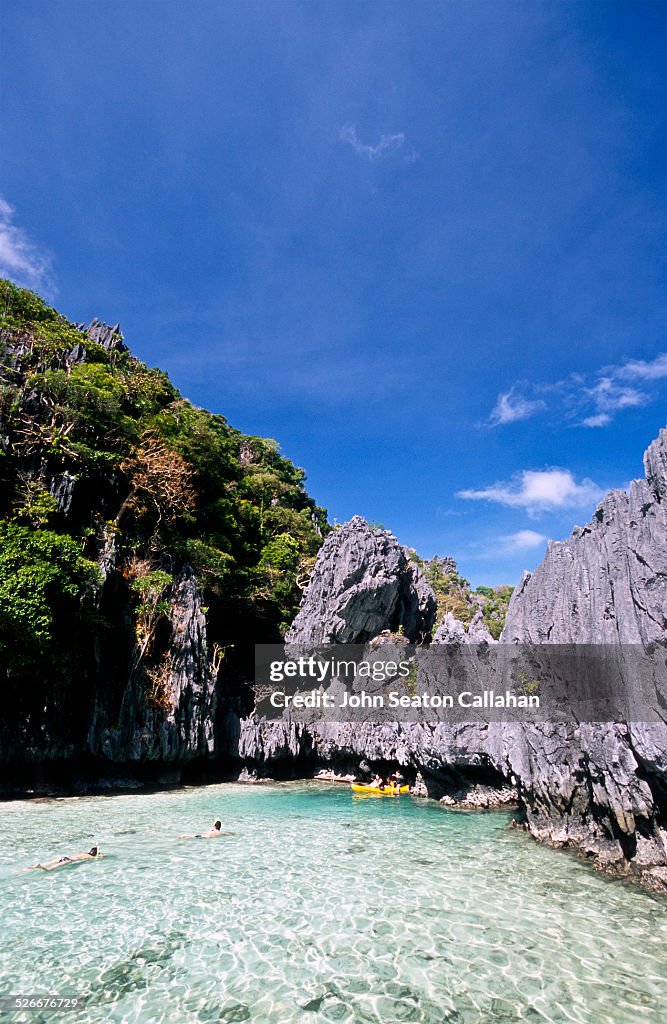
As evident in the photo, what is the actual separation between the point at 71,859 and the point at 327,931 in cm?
582

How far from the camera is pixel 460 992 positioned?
16.6 ft

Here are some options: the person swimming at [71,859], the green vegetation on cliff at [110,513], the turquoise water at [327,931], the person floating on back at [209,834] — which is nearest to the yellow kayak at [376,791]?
the turquoise water at [327,931]

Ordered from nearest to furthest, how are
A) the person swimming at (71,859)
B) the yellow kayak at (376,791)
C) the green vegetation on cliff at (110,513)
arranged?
1. the person swimming at (71,859)
2. the green vegetation on cliff at (110,513)
3. the yellow kayak at (376,791)

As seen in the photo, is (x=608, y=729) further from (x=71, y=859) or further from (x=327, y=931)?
(x=71, y=859)

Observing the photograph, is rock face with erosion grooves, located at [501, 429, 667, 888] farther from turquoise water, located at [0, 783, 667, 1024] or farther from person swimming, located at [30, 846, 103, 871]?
person swimming, located at [30, 846, 103, 871]

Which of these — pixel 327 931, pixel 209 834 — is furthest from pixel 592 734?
pixel 209 834

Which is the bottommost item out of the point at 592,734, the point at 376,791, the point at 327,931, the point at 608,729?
the point at 376,791

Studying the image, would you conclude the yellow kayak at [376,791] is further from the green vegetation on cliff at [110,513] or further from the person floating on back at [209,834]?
the green vegetation on cliff at [110,513]

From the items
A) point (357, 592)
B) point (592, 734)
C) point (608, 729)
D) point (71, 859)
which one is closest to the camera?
point (608, 729)

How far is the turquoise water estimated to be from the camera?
16.1 ft

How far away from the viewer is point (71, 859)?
9109 mm

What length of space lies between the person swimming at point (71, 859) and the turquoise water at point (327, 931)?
0.81ft

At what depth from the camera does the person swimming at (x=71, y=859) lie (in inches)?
345

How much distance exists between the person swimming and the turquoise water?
9.7 inches
